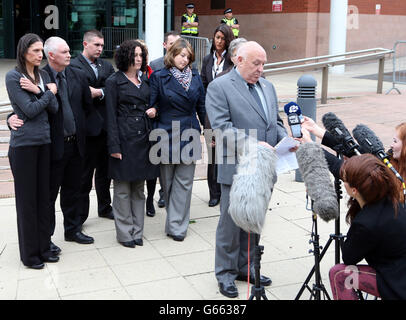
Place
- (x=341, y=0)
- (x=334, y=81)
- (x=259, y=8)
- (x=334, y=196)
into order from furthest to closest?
(x=259, y=8), (x=341, y=0), (x=334, y=81), (x=334, y=196)

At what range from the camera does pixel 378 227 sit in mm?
3512

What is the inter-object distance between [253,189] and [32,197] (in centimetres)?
216

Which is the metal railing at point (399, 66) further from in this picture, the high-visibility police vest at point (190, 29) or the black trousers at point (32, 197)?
the black trousers at point (32, 197)

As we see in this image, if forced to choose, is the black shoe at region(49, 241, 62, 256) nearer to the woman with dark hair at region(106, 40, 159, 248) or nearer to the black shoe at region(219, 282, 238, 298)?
the woman with dark hair at region(106, 40, 159, 248)

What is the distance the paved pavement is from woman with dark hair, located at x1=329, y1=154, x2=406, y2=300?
4.03ft

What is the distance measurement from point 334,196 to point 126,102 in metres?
2.58

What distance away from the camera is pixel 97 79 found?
614cm

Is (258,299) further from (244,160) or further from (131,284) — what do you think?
(131,284)

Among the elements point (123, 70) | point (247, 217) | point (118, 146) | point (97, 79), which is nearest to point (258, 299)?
point (247, 217)

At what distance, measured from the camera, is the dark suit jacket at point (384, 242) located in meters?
3.51

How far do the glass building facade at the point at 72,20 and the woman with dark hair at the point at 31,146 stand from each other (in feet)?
54.3

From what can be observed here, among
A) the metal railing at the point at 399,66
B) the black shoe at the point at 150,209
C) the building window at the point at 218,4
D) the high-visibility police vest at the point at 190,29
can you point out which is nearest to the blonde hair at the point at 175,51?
the black shoe at the point at 150,209

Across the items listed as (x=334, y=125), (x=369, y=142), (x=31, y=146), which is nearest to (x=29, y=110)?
(x=31, y=146)

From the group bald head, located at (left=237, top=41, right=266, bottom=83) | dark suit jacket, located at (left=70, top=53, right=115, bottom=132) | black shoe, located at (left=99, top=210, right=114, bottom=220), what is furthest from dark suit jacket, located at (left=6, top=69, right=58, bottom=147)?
black shoe, located at (left=99, top=210, right=114, bottom=220)
